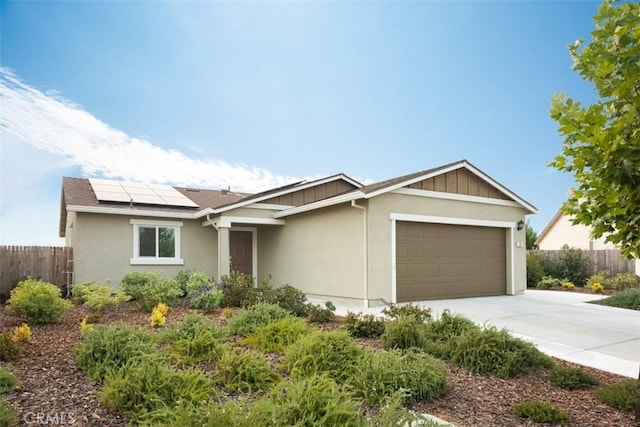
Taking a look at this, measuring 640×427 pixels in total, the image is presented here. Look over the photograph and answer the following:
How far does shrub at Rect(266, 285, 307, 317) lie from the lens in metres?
8.82

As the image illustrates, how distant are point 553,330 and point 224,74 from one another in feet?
35.9

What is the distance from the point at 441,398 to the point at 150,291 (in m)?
7.71

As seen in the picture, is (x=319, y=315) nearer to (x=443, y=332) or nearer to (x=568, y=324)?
(x=443, y=332)

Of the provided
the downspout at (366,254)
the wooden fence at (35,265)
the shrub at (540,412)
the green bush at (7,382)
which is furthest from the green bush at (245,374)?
the wooden fence at (35,265)

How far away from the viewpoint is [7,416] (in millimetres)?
3273

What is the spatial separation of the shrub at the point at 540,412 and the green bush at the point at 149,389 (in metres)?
2.91

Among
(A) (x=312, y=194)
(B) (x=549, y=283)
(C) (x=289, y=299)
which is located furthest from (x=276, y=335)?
(B) (x=549, y=283)

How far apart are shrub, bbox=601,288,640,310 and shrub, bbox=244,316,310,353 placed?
34.4 feet

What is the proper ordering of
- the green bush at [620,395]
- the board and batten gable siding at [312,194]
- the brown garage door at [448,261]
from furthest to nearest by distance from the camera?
the board and batten gable siding at [312,194] → the brown garage door at [448,261] → the green bush at [620,395]

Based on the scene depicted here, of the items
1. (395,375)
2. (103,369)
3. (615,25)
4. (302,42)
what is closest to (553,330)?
(395,375)

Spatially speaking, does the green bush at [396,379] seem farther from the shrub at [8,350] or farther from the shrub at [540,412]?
the shrub at [8,350]

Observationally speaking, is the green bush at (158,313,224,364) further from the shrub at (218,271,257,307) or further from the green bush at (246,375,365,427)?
the shrub at (218,271,257,307)

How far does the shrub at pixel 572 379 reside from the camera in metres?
4.80

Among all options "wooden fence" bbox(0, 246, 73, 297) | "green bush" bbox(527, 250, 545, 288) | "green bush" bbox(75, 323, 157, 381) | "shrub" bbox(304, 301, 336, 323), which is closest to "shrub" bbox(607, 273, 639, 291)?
"green bush" bbox(527, 250, 545, 288)
